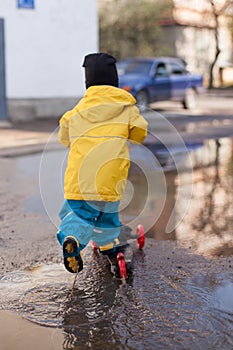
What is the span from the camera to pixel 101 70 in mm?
4238

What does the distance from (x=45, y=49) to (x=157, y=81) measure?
4.08 metres

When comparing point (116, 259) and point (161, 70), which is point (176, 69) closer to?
point (161, 70)

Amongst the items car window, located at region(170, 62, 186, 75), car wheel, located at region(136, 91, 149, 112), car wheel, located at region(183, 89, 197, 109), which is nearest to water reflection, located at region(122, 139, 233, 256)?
car wheel, located at region(136, 91, 149, 112)

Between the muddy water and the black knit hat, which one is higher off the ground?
the black knit hat

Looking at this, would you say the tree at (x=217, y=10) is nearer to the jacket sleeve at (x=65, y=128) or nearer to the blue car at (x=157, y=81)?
the blue car at (x=157, y=81)

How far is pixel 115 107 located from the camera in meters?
4.18

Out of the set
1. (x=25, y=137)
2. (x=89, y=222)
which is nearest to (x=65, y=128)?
(x=89, y=222)

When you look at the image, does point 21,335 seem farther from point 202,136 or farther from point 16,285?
point 202,136

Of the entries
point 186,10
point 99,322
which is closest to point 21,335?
point 99,322

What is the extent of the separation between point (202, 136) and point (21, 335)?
9.80 metres

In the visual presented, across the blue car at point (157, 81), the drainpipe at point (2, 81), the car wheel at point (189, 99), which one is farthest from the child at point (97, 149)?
the car wheel at point (189, 99)

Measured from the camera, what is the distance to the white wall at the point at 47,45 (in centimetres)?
Answer: 1406

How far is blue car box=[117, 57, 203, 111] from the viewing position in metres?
16.9

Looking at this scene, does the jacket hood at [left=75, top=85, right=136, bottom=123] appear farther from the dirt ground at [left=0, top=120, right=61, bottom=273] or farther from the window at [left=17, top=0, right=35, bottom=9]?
the window at [left=17, top=0, right=35, bottom=9]
